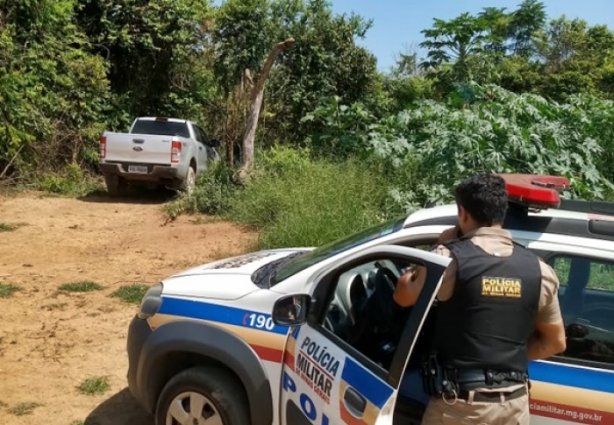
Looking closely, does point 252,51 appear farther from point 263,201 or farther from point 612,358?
point 612,358

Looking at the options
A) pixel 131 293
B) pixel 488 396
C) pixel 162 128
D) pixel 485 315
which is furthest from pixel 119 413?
pixel 162 128

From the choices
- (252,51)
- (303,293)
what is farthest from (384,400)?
(252,51)

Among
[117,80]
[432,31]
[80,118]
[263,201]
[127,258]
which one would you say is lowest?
→ [127,258]

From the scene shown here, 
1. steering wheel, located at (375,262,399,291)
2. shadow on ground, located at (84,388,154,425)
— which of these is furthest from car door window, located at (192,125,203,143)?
steering wheel, located at (375,262,399,291)

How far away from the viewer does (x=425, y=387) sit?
94.6 inches

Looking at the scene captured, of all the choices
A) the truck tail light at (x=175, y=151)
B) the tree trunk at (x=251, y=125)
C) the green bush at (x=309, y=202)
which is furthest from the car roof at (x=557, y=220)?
the truck tail light at (x=175, y=151)

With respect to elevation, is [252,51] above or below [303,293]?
above

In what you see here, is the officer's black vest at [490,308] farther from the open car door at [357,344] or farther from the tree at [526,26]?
the tree at [526,26]

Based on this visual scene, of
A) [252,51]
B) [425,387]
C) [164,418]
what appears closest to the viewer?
[425,387]

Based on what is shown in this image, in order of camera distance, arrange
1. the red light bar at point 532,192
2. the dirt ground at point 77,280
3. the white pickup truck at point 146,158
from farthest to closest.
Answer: the white pickup truck at point 146,158 < the dirt ground at point 77,280 < the red light bar at point 532,192

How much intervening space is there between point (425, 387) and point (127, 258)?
6384 mm

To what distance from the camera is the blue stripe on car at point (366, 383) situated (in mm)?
2244

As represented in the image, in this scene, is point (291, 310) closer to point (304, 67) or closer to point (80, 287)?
point (80, 287)

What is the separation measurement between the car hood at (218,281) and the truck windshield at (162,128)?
974cm
